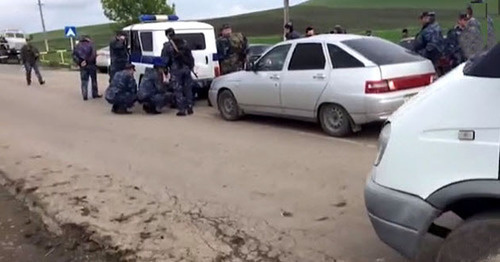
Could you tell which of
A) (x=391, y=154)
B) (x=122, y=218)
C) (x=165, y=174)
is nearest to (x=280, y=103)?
(x=165, y=174)

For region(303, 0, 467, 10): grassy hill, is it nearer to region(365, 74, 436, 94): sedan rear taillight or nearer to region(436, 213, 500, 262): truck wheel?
region(365, 74, 436, 94): sedan rear taillight

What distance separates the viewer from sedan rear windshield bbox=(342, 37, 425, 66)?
8.12 m

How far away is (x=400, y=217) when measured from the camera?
10.4ft

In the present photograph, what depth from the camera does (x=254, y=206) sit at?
5.64 meters

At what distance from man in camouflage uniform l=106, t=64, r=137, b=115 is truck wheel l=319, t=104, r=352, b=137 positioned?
17.2 feet

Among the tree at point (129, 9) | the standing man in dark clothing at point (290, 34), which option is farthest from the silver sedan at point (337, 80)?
the tree at point (129, 9)

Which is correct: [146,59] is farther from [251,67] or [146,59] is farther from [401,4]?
[401,4]

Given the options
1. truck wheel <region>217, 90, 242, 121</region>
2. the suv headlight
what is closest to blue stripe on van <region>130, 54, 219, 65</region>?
truck wheel <region>217, 90, 242, 121</region>

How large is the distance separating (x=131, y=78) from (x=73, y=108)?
84.3 inches

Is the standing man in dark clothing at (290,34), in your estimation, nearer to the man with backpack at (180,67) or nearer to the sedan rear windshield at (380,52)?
the man with backpack at (180,67)

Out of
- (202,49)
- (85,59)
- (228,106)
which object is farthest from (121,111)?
(85,59)

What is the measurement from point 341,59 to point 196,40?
18.9 ft

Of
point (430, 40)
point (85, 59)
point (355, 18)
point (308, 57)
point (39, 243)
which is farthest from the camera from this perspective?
point (355, 18)

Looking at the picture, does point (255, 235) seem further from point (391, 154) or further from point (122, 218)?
point (391, 154)
